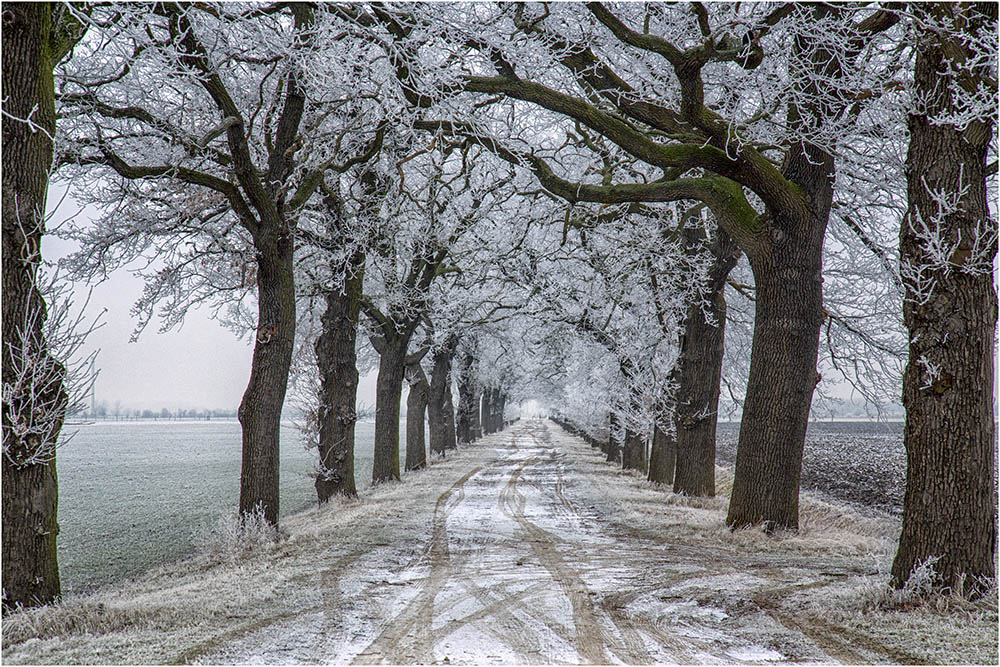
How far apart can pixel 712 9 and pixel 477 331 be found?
2116 centimetres

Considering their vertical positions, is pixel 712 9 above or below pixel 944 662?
above

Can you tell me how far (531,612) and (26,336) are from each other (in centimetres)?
477

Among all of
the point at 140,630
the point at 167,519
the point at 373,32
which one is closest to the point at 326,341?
the point at 167,519

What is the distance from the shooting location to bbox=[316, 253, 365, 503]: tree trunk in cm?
1439

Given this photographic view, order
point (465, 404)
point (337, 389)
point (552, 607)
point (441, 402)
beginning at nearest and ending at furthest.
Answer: point (552, 607) → point (337, 389) → point (441, 402) → point (465, 404)

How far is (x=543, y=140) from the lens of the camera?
Answer: 1455 cm

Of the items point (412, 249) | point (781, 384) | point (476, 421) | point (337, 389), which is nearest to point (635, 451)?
point (412, 249)

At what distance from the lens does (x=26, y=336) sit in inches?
223

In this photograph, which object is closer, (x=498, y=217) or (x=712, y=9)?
(x=712, y=9)

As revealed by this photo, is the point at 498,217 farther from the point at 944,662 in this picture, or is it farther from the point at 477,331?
the point at 944,662

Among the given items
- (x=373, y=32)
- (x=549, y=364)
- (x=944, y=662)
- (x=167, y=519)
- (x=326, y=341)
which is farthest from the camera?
(x=549, y=364)

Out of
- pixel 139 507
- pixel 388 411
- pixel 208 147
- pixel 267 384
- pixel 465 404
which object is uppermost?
pixel 208 147

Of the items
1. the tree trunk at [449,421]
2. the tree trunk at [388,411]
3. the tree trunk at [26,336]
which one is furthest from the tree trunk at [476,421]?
the tree trunk at [26,336]

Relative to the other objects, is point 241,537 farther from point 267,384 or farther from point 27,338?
point 27,338
